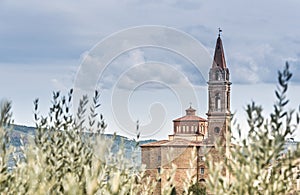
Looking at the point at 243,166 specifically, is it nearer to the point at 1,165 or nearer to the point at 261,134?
the point at 261,134

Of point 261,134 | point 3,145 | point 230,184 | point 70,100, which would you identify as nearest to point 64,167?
point 3,145

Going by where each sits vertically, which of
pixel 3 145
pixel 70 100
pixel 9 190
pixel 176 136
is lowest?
pixel 9 190

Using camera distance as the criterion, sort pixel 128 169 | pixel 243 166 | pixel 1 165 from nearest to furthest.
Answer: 1. pixel 243 166
2. pixel 1 165
3. pixel 128 169

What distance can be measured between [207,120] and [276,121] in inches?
3529

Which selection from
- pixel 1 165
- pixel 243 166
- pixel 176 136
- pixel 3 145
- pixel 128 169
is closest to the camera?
pixel 243 166

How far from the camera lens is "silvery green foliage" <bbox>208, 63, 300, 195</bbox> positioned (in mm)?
4172

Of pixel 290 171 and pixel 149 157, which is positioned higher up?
pixel 149 157

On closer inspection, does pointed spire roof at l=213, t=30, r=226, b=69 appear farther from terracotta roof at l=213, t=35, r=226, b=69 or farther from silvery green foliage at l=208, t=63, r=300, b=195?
silvery green foliage at l=208, t=63, r=300, b=195

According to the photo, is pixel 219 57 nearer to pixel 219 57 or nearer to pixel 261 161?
pixel 219 57

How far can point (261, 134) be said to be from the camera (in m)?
4.41

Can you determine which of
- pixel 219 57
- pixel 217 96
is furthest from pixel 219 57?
pixel 217 96

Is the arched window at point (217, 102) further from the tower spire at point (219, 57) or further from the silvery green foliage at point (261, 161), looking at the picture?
the silvery green foliage at point (261, 161)

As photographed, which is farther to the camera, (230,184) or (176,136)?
(176,136)

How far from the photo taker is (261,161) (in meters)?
4.18
